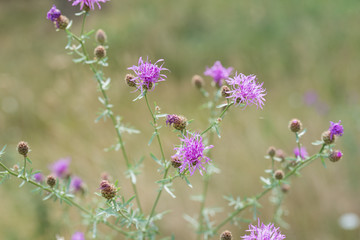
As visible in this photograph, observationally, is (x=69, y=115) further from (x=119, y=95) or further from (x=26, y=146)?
(x=26, y=146)

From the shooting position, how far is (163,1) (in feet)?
37.1

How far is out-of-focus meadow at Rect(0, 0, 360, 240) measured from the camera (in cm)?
330

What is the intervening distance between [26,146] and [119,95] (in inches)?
147

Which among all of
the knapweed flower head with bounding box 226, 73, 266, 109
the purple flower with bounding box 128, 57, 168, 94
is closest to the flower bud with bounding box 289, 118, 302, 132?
the knapweed flower head with bounding box 226, 73, 266, 109

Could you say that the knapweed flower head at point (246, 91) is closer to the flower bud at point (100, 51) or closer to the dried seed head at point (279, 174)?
the dried seed head at point (279, 174)

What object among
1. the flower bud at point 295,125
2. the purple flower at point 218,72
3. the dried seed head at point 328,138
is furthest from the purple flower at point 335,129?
the purple flower at point 218,72

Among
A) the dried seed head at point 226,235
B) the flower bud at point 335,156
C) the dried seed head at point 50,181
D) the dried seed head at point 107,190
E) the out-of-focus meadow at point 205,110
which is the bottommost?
the dried seed head at point 107,190

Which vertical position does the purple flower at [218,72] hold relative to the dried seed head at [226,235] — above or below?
above

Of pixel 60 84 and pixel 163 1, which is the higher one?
pixel 163 1

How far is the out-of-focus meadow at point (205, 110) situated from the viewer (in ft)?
10.8

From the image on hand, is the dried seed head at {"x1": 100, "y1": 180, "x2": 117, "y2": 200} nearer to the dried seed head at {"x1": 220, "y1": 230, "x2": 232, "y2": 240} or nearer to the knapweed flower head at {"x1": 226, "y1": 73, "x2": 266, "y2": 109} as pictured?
the dried seed head at {"x1": 220, "y1": 230, "x2": 232, "y2": 240}

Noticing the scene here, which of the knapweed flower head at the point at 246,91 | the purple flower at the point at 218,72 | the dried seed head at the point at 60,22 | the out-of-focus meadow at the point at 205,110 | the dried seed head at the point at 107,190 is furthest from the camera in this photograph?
the out-of-focus meadow at the point at 205,110

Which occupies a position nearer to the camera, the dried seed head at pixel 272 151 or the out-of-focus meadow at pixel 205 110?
the dried seed head at pixel 272 151

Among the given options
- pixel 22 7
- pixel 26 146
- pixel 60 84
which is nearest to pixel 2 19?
pixel 22 7
